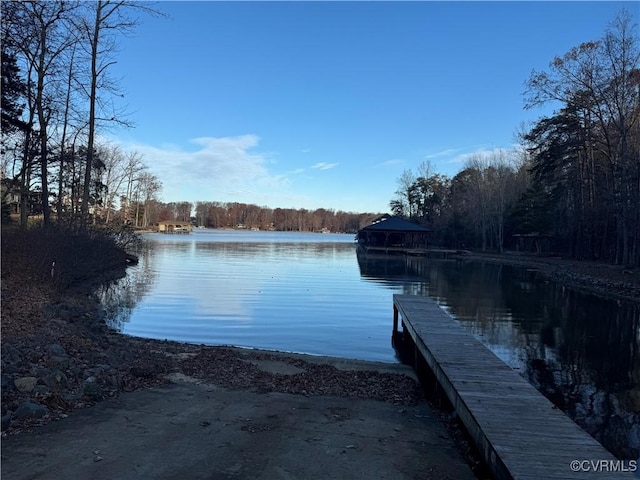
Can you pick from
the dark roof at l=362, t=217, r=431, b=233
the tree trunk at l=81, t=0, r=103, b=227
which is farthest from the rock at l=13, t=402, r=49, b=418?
the dark roof at l=362, t=217, r=431, b=233

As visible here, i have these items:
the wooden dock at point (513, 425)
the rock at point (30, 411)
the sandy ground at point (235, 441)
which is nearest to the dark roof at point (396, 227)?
the wooden dock at point (513, 425)

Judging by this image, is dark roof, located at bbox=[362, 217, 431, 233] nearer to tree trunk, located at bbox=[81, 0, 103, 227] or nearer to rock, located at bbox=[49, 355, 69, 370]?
tree trunk, located at bbox=[81, 0, 103, 227]

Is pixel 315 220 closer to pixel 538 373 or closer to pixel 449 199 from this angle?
pixel 449 199

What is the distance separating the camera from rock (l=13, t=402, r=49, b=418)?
5.04 m

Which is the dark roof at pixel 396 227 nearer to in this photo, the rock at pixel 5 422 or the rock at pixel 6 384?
the rock at pixel 6 384

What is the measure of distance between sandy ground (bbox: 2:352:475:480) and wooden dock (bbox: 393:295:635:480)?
0.44 metres

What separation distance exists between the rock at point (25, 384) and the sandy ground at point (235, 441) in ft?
2.24

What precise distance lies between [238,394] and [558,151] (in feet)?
138

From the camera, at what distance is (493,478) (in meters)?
4.66

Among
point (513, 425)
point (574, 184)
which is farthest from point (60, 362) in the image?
point (574, 184)

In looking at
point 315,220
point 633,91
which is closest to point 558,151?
point 633,91

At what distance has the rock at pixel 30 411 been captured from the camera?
5035 millimetres

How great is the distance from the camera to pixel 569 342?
12.9 meters

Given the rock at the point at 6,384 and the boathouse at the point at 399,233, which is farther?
the boathouse at the point at 399,233
